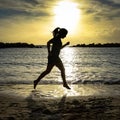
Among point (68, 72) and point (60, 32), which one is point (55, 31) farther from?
point (68, 72)

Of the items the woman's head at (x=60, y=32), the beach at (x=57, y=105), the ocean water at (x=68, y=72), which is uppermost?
the woman's head at (x=60, y=32)

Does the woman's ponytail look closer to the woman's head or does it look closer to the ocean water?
the woman's head

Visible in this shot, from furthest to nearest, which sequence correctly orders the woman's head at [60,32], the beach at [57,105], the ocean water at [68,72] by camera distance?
the ocean water at [68,72], the woman's head at [60,32], the beach at [57,105]

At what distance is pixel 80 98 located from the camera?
33.9 ft

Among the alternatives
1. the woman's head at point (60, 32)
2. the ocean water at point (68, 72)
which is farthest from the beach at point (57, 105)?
the ocean water at point (68, 72)

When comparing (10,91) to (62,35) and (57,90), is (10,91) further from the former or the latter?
(62,35)

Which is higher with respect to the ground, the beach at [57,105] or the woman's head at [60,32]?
the woman's head at [60,32]

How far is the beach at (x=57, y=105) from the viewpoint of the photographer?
772 centimetres

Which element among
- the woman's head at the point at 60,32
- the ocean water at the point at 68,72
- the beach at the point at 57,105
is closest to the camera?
the beach at the point at 57,105

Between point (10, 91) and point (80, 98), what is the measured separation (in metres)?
2.90

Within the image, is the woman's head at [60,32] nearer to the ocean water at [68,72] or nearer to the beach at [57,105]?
the beach at [57,105]

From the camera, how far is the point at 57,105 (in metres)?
9.10

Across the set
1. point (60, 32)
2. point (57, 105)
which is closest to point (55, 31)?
point (60, 32)

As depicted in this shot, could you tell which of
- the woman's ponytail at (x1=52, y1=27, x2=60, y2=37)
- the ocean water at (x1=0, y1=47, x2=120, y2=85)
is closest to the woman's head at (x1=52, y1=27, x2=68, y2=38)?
the woman's ponytail at (x1=52, y1=27, x2=60, y2=37)
